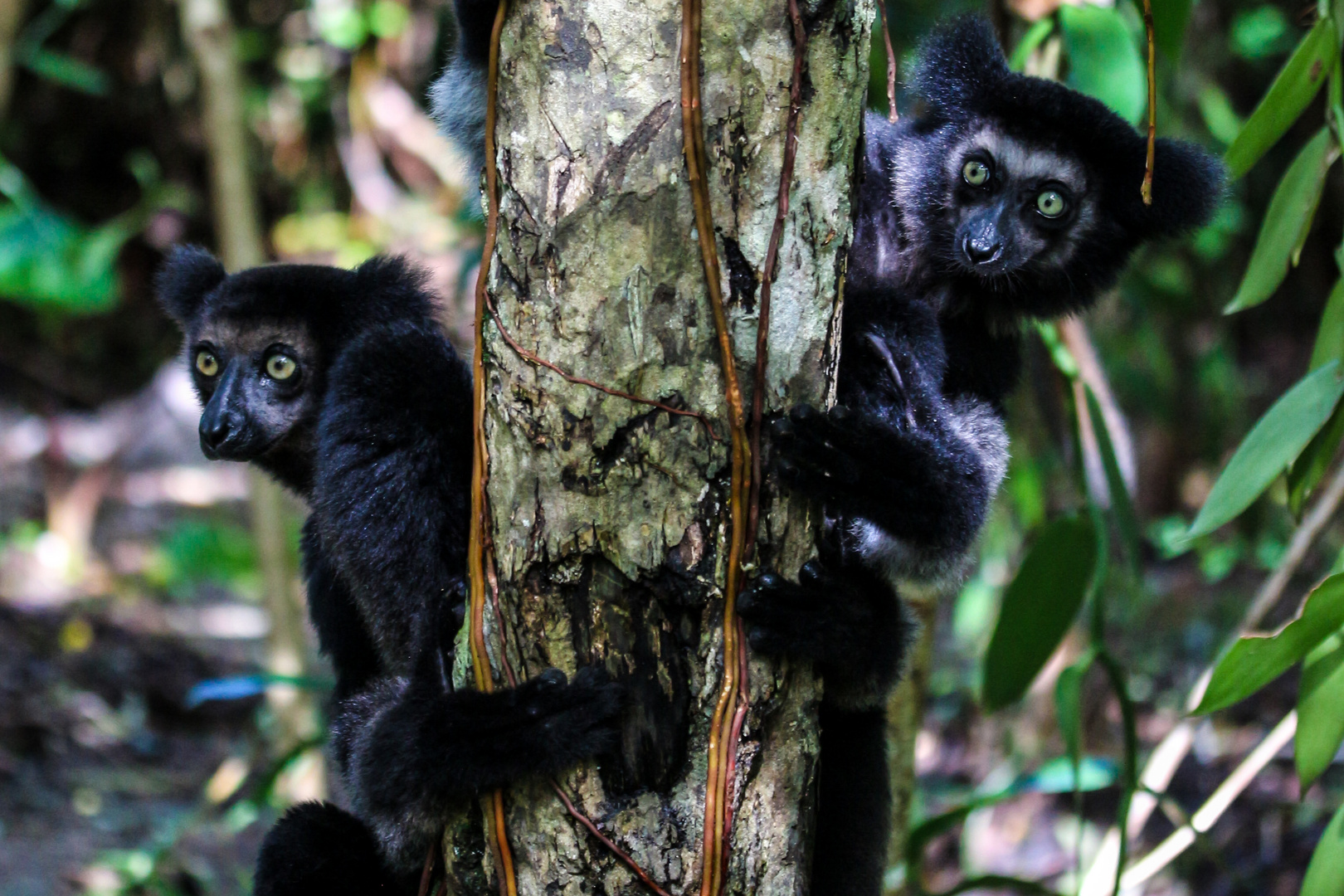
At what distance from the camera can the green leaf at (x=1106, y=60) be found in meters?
3.48

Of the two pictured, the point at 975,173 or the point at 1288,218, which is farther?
the point at 975,173

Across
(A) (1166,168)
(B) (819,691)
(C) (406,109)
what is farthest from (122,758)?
(A) (1166,168)

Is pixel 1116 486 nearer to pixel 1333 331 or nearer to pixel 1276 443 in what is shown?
pixel 1333 331

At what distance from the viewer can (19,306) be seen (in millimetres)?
10227

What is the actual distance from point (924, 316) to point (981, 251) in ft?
1.36

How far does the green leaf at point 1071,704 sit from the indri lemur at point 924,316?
2.28 feet

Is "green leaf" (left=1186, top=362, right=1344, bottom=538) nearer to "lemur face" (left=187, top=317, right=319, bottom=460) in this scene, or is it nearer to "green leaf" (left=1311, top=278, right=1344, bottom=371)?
"green leaf" (left=1311, top=278, right=1344, bottom=371)

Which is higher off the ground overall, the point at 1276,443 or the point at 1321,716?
the point at 1276,443

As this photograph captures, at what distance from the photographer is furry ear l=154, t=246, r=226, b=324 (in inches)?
142

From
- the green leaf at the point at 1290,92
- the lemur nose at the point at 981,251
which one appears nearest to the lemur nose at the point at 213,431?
the lemur nose at the point at 981,251

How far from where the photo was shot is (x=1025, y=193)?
346 centimetres

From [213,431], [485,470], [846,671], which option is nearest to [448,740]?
[485,470]

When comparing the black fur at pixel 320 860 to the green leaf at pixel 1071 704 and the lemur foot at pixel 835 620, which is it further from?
the green leaf at pixel 1071 704

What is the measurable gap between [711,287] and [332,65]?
753 cm
